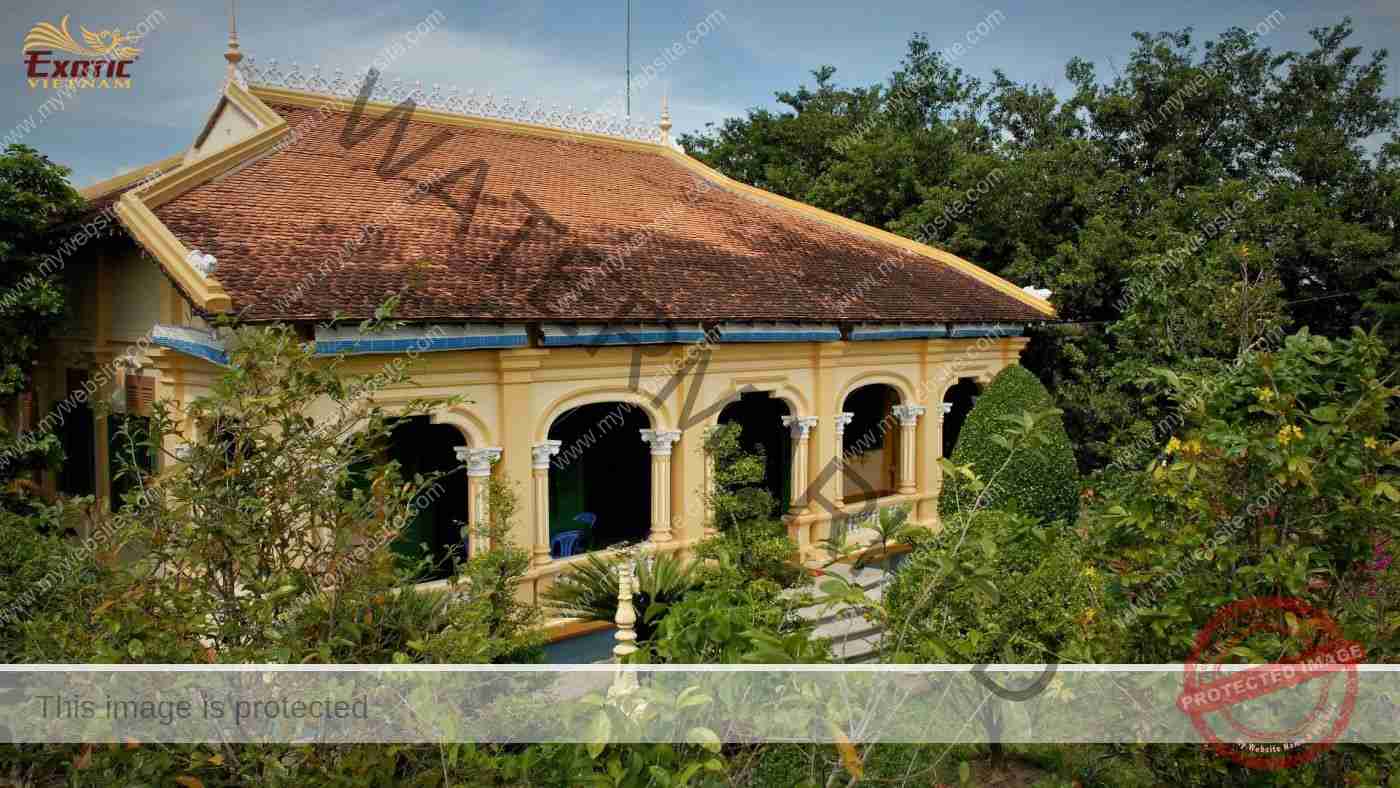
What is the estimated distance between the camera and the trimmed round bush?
1330 cm

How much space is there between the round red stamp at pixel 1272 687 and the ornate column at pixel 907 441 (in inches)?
426

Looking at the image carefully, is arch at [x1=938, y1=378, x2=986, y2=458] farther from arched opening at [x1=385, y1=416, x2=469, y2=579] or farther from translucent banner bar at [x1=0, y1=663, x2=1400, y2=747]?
translucent banner bar at [x1=0, y1=663, x2=1400, y2=747]

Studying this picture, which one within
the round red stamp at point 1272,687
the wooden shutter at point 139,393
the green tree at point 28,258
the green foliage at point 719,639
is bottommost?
the round red stamp at point 1272,687

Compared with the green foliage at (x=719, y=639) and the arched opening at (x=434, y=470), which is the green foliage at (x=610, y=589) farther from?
the green foliage at (x=719, y=639)

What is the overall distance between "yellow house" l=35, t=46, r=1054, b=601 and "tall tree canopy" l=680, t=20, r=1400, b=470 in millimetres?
2592

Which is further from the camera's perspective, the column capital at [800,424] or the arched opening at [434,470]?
the column capital at [800,424]

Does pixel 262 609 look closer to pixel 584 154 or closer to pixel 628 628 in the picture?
pixel 628 628

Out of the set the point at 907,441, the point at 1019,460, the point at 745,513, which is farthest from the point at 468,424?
the point at 907,441

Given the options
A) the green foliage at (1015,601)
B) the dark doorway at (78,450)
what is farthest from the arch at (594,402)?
the dark doorway at (78,450)

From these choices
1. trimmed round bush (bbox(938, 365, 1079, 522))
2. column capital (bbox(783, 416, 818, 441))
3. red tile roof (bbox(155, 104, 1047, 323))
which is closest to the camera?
red tile roof (bbox(155, 104, 1047, 323))

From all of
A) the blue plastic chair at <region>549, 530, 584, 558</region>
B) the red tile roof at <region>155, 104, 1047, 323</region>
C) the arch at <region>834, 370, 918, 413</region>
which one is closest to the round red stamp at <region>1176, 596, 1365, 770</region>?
the red tile roof at <region>155, 104, 1047, 323</region>

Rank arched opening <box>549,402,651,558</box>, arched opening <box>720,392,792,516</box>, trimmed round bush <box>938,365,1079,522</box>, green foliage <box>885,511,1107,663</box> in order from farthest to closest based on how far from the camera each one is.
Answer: arched opening <box>720,392,792,516</box>, arched opening <box>549,402,651,558</box>, trimmed round bush <box>938,365,1079,522</box>, green foliage <box>885,511,1107,663</box>

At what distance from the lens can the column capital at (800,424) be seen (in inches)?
546

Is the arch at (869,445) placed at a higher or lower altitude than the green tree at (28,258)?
lower
